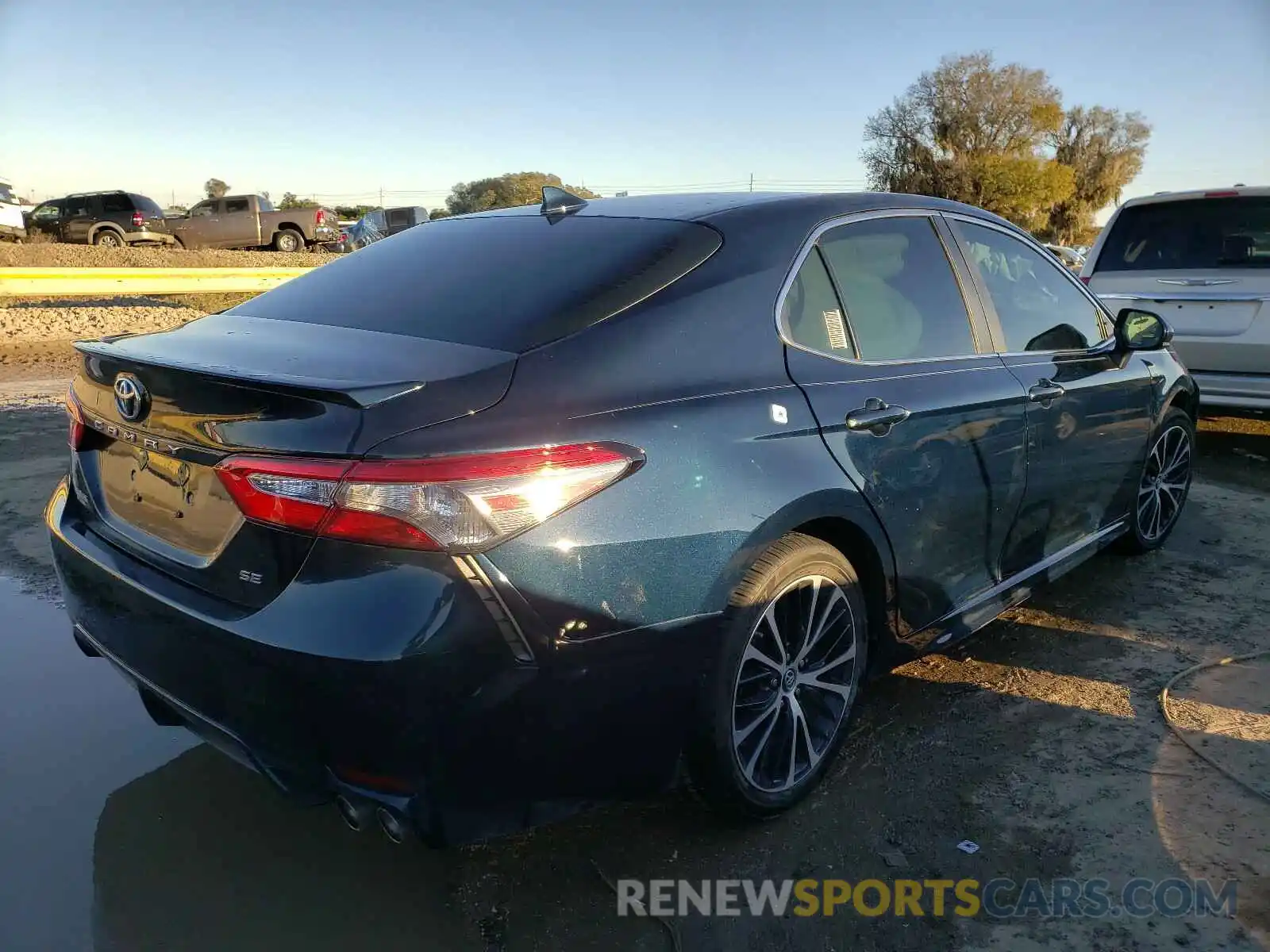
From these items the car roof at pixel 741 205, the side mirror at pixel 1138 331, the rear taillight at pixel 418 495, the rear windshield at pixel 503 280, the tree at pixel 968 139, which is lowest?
the rear taillight at pixel 418 495

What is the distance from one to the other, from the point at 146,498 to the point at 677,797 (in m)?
1.63

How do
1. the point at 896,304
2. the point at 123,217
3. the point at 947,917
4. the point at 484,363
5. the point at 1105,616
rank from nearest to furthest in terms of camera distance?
1. the point at 484,363
2. the point at 947,917
3. the point at 896,304
4. the point at 1105,616
5. the point at 123,217

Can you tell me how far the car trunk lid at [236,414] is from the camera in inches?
77.6

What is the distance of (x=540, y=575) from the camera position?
1960 mm

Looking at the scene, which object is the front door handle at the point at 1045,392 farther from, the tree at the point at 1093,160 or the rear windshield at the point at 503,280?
the tree at the point at 1093,160

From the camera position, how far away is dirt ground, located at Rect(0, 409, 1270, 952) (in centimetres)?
227

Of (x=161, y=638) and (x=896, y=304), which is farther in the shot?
(x=896, y=304)

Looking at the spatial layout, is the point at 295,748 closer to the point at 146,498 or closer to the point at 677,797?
the point at 146,498

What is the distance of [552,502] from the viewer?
6.51ft

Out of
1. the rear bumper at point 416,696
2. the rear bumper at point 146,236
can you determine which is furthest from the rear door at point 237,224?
the rear bumper at point 416,696

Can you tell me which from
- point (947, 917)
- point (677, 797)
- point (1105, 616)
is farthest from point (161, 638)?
point (1105, 616)

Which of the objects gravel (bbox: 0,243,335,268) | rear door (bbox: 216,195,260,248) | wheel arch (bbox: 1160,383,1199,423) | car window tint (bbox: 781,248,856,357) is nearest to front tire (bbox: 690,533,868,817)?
car window tint (bbox: 781,248,856,357)

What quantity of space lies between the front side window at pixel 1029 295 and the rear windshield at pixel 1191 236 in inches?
136

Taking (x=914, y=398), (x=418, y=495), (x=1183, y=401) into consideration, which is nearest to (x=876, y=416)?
(x=914, y=398)
